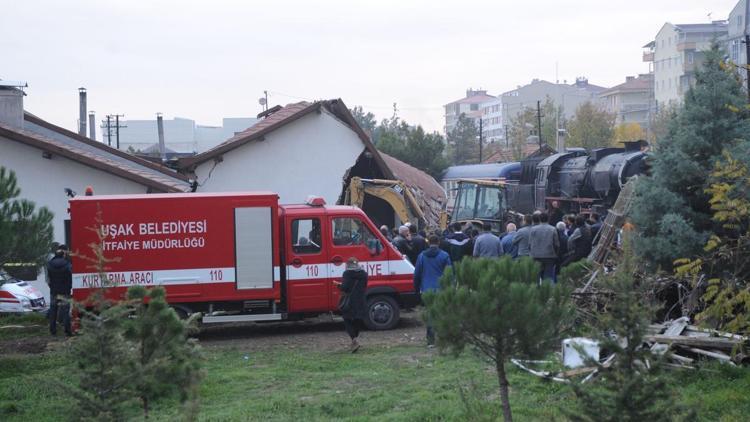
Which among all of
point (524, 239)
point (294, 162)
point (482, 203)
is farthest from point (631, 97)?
point (524, 239)

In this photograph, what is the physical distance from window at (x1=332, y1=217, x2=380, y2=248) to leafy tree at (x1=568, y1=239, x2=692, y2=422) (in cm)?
1065

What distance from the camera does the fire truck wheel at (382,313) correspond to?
1623cm

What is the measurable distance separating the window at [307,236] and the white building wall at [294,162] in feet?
38.0

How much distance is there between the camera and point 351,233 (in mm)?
16266

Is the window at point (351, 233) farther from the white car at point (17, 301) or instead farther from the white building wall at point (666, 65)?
the white building wall at point (666, 65)

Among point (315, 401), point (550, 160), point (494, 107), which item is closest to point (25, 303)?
point (315, 401)

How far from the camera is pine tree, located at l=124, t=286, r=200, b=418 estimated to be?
666cm

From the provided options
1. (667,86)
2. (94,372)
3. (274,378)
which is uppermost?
(667,86)

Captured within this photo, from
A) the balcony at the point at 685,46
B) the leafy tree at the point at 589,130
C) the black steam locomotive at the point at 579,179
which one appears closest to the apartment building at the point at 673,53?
the balcony at the point at 685,46

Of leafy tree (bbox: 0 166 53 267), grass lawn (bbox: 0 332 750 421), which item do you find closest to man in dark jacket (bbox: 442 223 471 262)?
grass lawn (bbox: 0 332 750 421)

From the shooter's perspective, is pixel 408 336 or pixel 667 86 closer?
pixel 408 336

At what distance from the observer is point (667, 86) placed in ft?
328

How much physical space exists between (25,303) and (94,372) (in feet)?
49.0

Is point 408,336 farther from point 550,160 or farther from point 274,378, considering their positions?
point 550,160
